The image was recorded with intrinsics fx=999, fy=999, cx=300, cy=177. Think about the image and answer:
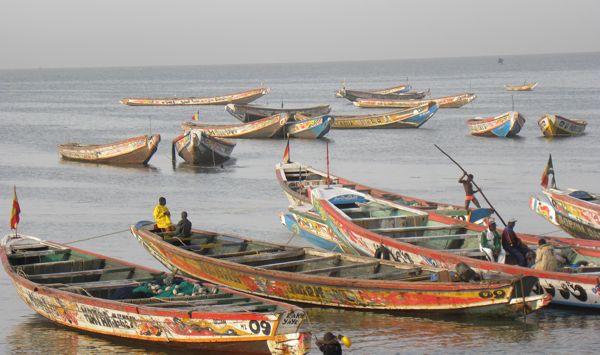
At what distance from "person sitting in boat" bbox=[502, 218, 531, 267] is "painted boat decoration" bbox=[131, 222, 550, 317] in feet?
6.08

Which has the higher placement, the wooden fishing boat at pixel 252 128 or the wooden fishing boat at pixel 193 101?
the wooden fishing boat at pixel 252 128

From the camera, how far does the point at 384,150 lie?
164 feet

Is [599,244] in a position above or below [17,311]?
above

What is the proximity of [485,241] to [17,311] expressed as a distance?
9221mm

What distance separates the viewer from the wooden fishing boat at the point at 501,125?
5328 centimetres

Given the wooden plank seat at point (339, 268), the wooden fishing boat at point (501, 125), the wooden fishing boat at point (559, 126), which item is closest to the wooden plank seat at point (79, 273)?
the wooden plank seat at point (339, 268)

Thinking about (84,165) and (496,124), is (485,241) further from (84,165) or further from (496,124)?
(496,124)

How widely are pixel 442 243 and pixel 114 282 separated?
725cm

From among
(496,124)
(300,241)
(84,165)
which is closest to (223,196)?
(300,241)

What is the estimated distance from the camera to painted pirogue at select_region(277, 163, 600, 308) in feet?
57.6

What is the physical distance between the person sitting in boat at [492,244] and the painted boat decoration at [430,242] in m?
0.23

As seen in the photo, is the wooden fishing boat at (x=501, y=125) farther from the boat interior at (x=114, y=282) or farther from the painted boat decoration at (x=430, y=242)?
the boat interior at (x=114, y=282)

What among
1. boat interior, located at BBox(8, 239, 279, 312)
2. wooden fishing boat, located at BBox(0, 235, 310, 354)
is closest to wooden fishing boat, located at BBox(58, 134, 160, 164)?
boat interior, located at BBox(8, 239, 279, 312)

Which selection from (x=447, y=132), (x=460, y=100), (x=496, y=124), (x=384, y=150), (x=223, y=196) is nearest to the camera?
(x=223, y=196)
